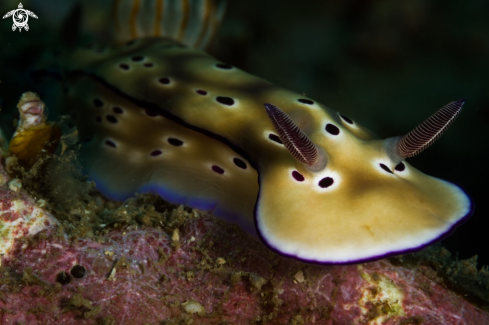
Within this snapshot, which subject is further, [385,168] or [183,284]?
[385,168]

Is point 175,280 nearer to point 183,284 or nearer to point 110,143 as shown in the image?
point 183,284

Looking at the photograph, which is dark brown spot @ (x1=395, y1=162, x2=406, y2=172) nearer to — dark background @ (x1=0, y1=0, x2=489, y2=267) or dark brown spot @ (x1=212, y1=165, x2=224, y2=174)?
dark brown spot @ (x1=212, y1=165, x2=224, y2=174)

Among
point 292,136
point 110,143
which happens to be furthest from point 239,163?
point 110,143

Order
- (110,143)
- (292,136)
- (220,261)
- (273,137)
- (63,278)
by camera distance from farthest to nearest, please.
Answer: (110,143) → (273,137) → (220,261) → (292,136) → (63,278)

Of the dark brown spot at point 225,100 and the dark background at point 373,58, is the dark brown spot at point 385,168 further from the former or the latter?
the dark background at point 373,58

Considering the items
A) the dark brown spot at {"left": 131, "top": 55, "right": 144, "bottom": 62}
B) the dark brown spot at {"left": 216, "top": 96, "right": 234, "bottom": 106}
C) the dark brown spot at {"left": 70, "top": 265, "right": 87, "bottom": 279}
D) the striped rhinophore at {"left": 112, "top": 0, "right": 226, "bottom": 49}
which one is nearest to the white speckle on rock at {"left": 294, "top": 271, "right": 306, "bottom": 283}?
the dark brown spot at {"left": 70, "top": 265, "right": 87, "bottom": 279}

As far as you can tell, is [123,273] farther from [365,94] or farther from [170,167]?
[365,94]
